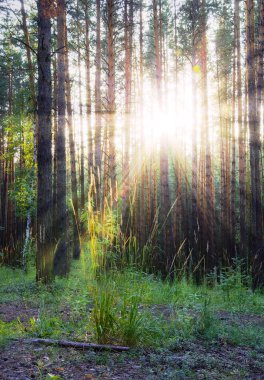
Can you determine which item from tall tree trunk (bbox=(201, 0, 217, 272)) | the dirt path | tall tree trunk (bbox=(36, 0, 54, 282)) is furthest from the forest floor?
tall tree trunk (bbox=(201, 0, 217, 272))

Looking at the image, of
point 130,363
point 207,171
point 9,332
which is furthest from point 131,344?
point 207,171

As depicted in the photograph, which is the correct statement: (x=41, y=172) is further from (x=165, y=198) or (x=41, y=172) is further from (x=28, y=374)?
(x=28, y=374)

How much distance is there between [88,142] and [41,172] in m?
10.8

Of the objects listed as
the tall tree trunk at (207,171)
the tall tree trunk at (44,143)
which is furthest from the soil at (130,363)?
the tall tree trunk at (207,171)

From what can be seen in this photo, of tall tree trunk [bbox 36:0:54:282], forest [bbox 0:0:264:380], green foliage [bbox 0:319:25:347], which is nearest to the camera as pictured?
forest [bbox 0:0:264:380]

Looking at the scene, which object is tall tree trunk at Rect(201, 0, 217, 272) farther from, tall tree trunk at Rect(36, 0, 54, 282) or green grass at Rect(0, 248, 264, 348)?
green grass at Rect(0, 248, 264, 348)

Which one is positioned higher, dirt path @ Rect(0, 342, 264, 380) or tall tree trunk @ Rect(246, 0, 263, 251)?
tall tree trunk @ Rect(246, 0, 263, 251)

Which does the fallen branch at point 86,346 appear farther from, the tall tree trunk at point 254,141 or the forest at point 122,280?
the tall tree trunk at point 254,141

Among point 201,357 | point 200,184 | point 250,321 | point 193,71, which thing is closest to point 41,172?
point 250,321

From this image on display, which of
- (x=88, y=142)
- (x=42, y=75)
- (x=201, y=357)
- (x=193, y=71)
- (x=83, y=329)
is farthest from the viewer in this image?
(x=88, y=142)

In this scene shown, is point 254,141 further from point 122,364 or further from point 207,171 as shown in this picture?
point 122,364

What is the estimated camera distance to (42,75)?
782 centimetres

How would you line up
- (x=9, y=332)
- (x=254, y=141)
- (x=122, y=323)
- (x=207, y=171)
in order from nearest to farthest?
(x=122, y=323) < (x=9, y=332) < (x=254, y=141) < (x=207, y=171)

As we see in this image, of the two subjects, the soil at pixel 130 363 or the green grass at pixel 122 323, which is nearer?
the soil at pixel 130 363
